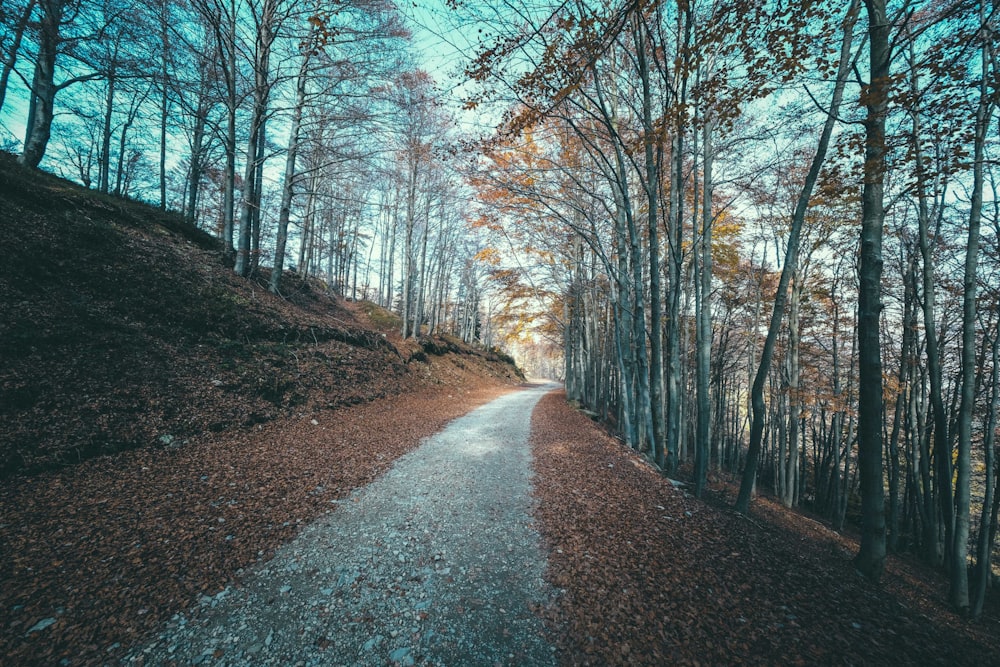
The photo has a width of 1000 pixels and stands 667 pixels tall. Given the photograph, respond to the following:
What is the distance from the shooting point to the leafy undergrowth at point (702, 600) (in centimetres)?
219

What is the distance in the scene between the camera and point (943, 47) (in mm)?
3254

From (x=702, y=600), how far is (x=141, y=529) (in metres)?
4.69

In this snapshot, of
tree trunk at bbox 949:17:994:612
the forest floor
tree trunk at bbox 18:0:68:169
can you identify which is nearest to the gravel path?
the forest floor

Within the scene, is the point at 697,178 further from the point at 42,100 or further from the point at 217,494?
the point at 42,100

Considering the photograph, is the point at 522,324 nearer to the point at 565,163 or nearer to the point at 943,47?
the point at 565,163

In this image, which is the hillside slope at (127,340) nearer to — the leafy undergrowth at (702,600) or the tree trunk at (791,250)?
the leafy undergrowth at (702,600)

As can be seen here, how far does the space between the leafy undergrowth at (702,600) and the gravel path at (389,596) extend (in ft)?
1.10

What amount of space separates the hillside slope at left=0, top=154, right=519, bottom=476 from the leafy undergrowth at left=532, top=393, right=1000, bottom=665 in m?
5.29

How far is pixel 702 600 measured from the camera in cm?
258

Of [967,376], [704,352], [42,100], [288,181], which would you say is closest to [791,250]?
[704,352]

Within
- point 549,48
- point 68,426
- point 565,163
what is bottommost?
point 68,426

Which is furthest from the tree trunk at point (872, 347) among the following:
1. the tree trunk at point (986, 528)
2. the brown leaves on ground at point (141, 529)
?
the brown leaves on ground at point (141, 529)

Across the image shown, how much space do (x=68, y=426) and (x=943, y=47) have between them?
9.92 meters

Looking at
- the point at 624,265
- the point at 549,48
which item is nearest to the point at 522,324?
the point at 624,265
